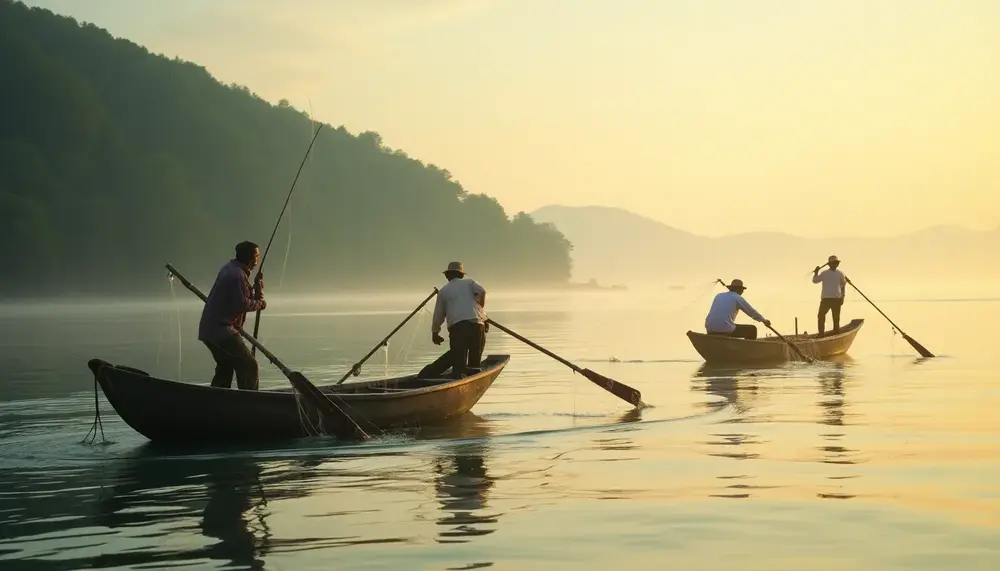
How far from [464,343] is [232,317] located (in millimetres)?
4340

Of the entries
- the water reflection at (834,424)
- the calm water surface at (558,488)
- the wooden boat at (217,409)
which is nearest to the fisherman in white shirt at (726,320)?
the water reflection at (834,424)

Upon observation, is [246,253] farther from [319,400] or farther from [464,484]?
[464,484]

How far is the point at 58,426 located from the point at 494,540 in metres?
9.93

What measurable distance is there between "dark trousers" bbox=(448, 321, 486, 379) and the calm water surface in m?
1.00

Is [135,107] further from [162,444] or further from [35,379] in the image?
[162,444]

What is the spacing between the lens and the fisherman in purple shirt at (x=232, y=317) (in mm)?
15234

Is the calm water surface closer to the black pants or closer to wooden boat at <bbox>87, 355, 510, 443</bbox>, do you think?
wooden boat at <bbox>87, 355, 510, 443</bbox>

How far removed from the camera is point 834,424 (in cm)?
1664

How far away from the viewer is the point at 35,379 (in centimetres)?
2659

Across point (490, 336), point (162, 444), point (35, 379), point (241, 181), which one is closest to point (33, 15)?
point (241, 181)

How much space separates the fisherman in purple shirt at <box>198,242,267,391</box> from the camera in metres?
15.2

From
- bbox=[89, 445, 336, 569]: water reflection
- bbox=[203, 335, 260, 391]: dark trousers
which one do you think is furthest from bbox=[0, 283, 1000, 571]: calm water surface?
bbox=[203, 335, 260, 391]: dark trousers

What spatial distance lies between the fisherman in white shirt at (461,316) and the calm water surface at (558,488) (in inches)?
43.7

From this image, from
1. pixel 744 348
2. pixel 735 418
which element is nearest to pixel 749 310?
pixel 744 348
